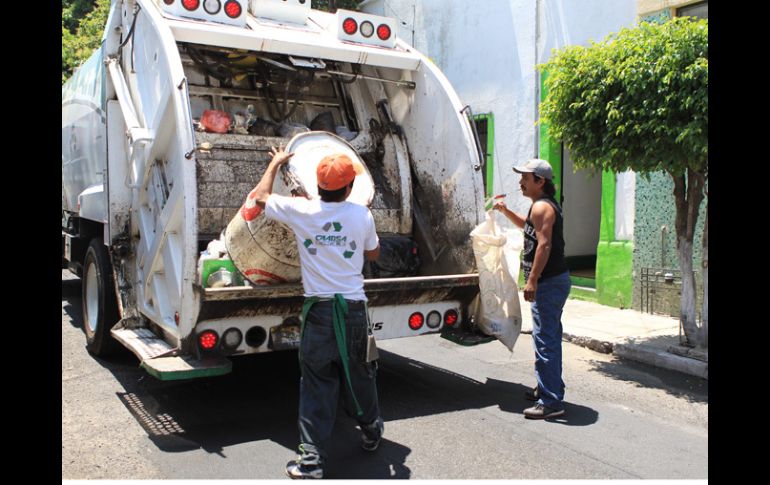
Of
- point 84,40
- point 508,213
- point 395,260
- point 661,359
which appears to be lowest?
point 661,359

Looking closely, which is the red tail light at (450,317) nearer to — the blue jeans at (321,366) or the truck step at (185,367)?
the blue jeans at (321,366)

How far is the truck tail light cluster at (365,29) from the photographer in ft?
16.5

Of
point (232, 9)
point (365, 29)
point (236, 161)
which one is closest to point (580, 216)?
point (365, 29)

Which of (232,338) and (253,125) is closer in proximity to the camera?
(232,338)

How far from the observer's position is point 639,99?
5.27 metres

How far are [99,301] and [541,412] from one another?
335 centimetres

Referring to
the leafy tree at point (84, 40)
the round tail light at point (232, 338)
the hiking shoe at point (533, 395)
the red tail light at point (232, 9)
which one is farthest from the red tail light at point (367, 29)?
the leafy tree at point (84, 40)

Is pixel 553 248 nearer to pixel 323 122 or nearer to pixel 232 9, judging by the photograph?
pixel 323 122

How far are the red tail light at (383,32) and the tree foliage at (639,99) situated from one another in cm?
143

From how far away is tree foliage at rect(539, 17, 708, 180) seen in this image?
5.03 metres

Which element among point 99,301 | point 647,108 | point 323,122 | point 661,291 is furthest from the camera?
point 661,291

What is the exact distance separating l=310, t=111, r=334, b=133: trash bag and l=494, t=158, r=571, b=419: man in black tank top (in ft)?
5.72

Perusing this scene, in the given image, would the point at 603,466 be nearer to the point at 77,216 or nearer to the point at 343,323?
the point at 343,323

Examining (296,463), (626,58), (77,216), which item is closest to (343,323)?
(296,463)
